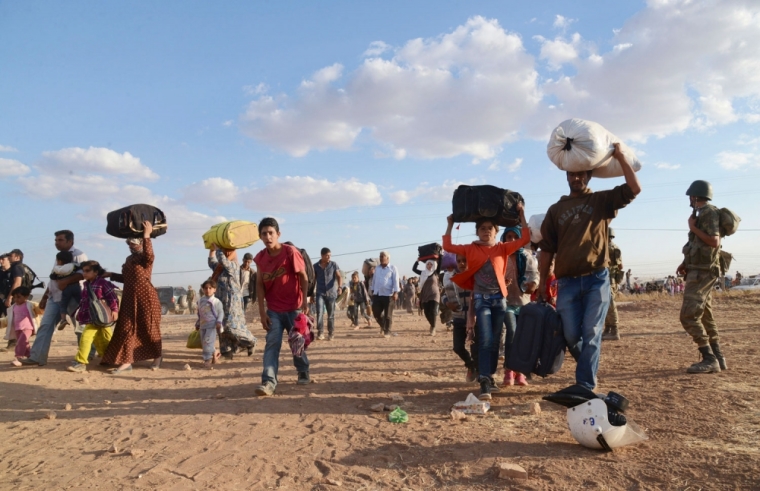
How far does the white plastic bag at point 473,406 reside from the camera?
4.52 metres

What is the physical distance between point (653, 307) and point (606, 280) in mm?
15668

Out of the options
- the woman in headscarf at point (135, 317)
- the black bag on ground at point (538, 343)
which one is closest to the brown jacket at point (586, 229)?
the black bag on ground at point (538, 343)

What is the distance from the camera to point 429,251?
443 inches

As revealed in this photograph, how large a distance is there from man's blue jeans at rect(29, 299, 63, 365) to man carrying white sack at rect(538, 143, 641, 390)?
7.36 metres

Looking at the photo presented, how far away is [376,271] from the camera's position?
12.2 m

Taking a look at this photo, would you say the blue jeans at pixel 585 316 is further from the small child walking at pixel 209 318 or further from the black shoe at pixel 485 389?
the small child walking at pixel 209 318

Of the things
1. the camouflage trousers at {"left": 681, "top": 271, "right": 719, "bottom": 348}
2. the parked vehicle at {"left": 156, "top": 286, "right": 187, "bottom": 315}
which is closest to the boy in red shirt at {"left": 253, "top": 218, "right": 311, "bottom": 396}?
the camouflage trousers at {"left": 681, "top": 271, "right": 719, "bottom": 348}

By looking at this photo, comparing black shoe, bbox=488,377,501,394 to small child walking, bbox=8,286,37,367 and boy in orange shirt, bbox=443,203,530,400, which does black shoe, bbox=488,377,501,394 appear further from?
small child walking, bbox=8,286,37,367

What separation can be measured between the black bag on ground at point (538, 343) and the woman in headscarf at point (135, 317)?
213 inches

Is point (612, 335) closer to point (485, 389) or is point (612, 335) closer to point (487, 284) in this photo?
point (487, 284)

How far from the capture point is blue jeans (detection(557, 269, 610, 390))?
152 inches

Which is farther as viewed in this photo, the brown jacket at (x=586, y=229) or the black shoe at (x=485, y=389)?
the black shoe at (x=485, y=389)

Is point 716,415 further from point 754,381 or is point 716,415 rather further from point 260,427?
point 260,427

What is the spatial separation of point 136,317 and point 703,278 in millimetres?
7511
